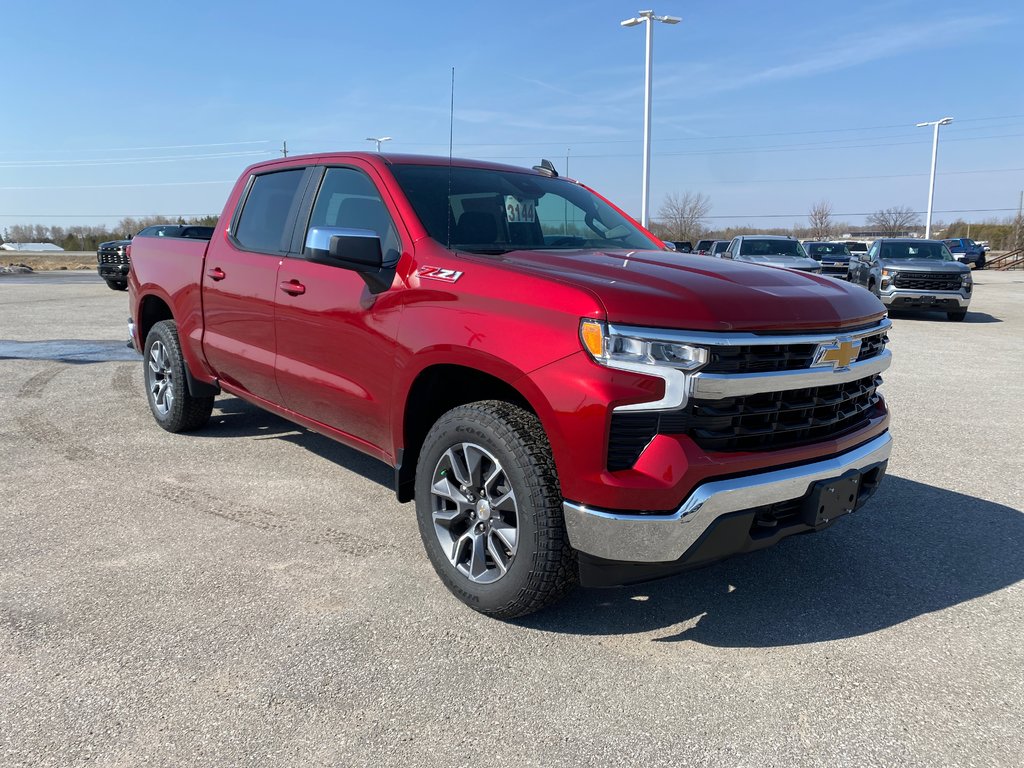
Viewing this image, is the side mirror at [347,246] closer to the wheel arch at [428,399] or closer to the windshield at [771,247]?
the wheel arch at [428,399]

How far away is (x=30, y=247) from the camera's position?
267 feet

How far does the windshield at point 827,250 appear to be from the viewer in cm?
2806

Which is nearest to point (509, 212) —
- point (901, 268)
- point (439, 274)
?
point (439, 274)

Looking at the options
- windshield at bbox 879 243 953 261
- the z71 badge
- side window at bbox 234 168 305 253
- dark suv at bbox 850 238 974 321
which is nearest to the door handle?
side window at bbox 234 168 305 253

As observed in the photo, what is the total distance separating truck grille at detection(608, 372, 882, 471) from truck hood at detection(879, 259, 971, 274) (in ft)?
46.8

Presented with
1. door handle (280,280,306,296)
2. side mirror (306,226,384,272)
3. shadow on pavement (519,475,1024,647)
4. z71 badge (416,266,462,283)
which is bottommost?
shadow on pavement (519,475,1024,647)

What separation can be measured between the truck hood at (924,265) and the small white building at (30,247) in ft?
268

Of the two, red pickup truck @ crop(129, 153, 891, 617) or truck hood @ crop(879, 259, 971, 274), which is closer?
red pickup truck @ crop(129, 153, 891, 617)

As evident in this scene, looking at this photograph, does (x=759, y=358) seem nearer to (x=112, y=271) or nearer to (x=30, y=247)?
(x=112, y=271)

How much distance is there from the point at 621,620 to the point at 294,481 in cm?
249

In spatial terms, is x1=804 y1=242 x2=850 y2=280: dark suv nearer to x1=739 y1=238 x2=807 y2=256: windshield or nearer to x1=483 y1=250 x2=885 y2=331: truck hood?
x1=739 y1=238 x2=807 y2=256: windshield

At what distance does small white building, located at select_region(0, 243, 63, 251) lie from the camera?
78.6 meters

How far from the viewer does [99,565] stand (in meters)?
3.59

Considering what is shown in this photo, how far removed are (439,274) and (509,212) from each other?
92cm
